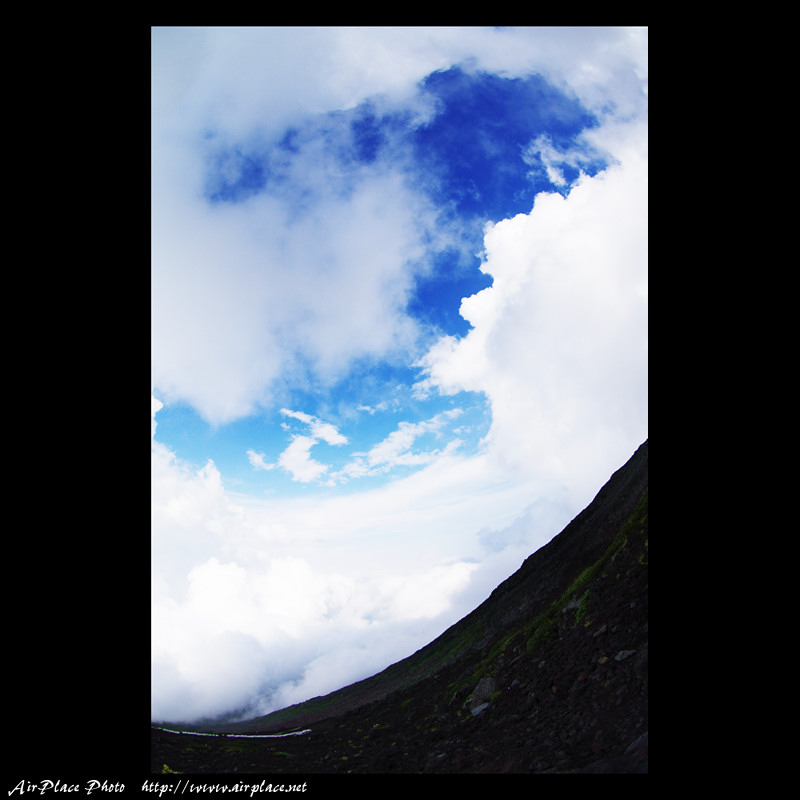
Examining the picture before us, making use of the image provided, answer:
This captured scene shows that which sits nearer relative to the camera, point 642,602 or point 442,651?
point 642,602
